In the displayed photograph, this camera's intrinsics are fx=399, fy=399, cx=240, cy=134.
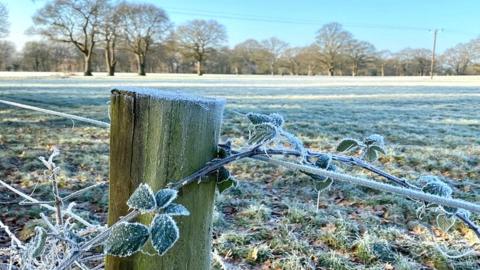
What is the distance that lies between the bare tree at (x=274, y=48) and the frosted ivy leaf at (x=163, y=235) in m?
50.2

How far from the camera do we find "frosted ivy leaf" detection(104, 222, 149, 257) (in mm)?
599

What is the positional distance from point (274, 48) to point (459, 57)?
23.0m

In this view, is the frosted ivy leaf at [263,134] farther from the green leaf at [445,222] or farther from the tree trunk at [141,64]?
the tree trunk at [141,64]

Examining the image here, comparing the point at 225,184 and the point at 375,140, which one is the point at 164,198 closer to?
the point at 225,184

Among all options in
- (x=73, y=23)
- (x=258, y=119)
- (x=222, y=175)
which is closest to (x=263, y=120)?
(x=258, y=119)

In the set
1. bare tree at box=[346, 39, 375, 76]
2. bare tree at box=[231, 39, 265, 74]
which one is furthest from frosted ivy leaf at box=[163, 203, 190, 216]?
bare tree at box=[346, 39, 375, 76]

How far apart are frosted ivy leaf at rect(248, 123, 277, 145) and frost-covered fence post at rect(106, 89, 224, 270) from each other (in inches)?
2.8

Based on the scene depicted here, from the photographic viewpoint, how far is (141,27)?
40.9 meters

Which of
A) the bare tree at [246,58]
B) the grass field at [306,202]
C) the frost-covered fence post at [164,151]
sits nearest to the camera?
the frost-covered fence post at [164,151]

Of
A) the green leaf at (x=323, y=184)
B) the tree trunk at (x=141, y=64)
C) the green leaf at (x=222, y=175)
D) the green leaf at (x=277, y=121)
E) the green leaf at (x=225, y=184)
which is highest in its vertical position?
the tree trunk at (x=141, y=64)

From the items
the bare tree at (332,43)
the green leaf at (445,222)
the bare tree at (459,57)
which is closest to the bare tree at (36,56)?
the bare tree at (332,43)

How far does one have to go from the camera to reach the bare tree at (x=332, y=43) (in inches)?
1966

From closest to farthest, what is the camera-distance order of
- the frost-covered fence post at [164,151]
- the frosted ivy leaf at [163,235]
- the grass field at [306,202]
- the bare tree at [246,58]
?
the frosted ivy leaf at [163,235]
the frost-covered fence post at [164,151]
the grass field at [306,202]
the bare tree at [246,58]

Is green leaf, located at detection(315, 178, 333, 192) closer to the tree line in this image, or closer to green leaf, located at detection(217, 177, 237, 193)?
green leaf, located at detection(217, 177, 237, 193)
